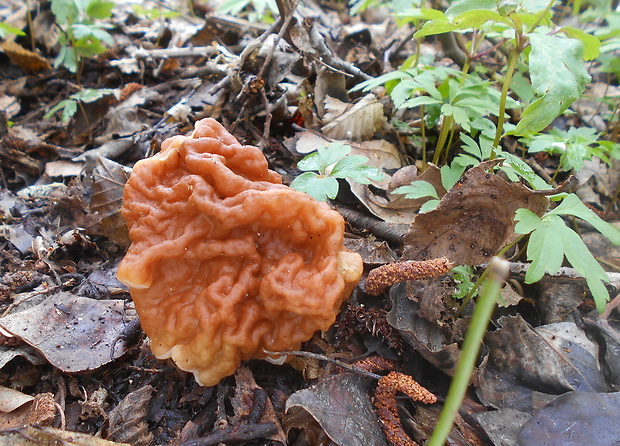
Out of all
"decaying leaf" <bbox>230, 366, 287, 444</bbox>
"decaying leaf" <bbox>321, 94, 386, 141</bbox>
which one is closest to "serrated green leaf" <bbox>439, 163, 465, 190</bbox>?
"decaying leaf" <bbox>321, 94, 386, 141</bbox>

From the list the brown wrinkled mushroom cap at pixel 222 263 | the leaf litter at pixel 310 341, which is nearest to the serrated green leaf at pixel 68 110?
the leaf litter at pixel 310 341

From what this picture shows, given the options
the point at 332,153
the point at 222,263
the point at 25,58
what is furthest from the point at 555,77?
the point at 25,58

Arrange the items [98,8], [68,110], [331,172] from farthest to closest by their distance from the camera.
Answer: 1. [98,8]
2. [68,110]
3. [331,172]

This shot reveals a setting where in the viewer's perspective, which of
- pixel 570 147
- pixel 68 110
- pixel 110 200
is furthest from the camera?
pixel 68 110

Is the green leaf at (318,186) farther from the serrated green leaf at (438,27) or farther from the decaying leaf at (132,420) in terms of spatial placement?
the decaying leaf at (132,420)

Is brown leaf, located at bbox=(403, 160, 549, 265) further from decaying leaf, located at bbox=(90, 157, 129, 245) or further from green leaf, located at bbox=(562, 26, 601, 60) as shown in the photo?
decaying leaf, located at bbox=(90, 157, 129, 245)

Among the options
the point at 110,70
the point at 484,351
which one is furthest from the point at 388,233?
the point at 110,70

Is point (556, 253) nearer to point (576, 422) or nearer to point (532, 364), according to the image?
point (532, 364)

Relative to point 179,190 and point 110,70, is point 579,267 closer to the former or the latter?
point 179,190
